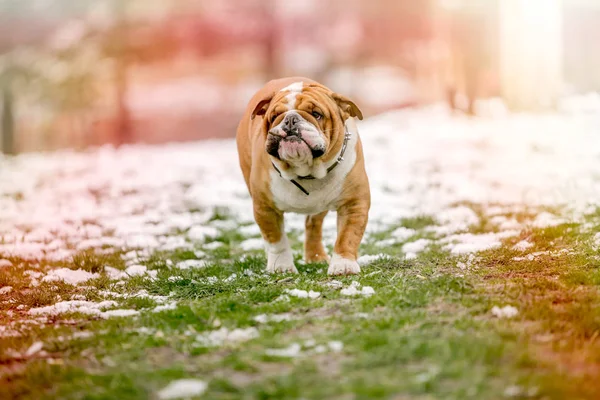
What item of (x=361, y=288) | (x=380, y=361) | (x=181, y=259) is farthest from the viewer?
(x=181, y=259)

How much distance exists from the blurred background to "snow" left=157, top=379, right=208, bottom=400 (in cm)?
1672

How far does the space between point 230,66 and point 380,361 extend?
64.3 feet

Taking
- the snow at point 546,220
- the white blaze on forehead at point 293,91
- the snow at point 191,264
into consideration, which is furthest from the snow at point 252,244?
the snow at point 546,220

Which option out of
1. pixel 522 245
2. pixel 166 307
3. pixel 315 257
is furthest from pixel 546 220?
pixel 166 307

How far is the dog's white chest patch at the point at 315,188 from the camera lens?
6.28 m

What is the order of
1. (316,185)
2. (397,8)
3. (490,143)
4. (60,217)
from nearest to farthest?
(316,185) < (60,217) < (490,143) < (397,8)

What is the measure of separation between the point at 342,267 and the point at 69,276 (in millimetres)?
2402

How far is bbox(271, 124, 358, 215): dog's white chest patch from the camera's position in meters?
6.28

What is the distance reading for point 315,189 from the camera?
20.6ft

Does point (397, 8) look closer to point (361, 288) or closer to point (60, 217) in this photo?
point (60, 217)

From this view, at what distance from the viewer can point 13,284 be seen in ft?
22.1

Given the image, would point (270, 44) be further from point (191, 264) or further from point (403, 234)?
point (191, 264)

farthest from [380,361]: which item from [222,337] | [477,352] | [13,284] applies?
[13,284]

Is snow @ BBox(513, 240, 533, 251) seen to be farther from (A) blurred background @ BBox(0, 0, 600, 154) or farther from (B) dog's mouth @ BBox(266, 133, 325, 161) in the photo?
(A) blurred background @ BBox(0, 0, 600, 154)
